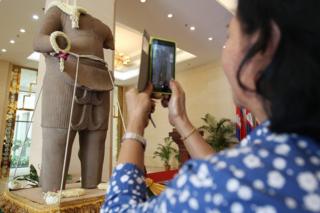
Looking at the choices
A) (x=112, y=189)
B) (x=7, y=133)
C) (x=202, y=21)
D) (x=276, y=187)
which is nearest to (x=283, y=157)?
(x=276, y=187)

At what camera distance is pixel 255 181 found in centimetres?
34

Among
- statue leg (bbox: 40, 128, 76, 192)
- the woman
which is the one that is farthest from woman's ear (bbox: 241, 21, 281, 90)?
statue leg (bbox: 40, 128, 76, 192)

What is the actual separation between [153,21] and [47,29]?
4.13 m

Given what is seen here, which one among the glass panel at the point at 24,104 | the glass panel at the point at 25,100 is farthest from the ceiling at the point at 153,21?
the glass panel at the point at 25,100

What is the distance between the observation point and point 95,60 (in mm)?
1399

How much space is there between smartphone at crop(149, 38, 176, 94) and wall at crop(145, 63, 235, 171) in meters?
6.91

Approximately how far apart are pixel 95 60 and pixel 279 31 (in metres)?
1.16

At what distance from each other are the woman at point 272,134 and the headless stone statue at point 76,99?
1.00m

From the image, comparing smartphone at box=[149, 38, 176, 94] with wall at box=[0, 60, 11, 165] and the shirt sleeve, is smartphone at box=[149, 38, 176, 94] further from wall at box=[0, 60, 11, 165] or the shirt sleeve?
wall at box=[0, 60, 11, 165]

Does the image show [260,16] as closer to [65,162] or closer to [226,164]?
[226,164]

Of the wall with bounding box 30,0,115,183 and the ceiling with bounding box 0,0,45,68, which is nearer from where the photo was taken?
the wall with bounding box 30,0,115,183

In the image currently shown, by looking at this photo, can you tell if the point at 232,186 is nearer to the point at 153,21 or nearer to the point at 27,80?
the point at 153,21

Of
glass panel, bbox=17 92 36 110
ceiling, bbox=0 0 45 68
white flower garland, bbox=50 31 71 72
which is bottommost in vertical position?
white flower garland, bbox=50 31 71 72

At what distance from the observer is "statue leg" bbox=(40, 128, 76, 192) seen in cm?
126
